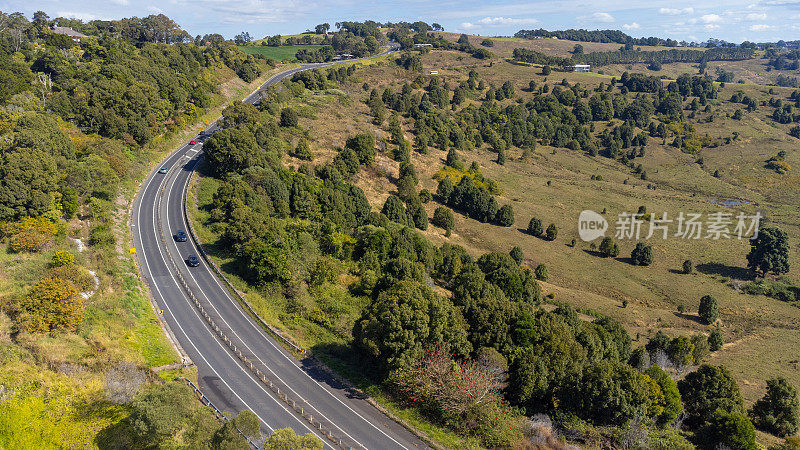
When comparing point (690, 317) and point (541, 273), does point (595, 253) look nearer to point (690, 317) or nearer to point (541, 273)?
point (541, 273)

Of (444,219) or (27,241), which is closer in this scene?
(27,241)

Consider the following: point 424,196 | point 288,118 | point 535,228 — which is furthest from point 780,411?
point 288,118

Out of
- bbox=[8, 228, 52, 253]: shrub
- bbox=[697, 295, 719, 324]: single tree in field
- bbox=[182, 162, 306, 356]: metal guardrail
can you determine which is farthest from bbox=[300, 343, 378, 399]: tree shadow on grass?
bbox=[697, 295, 719, 324]: single tree in field

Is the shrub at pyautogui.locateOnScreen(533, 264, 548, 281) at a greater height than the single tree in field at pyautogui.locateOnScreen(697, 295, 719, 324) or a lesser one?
greater

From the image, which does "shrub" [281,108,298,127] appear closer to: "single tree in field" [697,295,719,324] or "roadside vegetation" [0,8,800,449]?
"roadside vegetation" [0,8,800,449]

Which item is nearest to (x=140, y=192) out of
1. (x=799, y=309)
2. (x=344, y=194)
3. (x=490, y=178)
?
(x=344, y=194)

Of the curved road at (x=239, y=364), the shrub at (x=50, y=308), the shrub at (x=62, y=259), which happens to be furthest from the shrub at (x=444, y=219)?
the shrub at (x=50, y=308)

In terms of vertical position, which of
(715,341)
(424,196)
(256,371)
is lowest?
(715,341)
